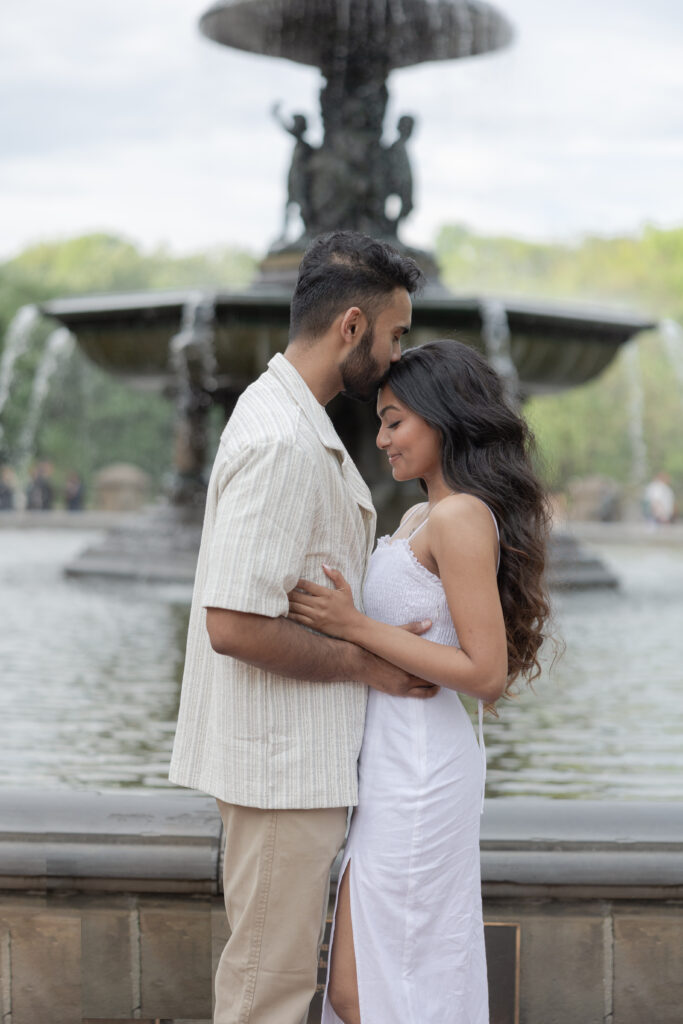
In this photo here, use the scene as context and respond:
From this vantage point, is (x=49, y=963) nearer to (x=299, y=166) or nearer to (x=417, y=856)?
(x=417, y=856)

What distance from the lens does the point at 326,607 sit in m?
2.18

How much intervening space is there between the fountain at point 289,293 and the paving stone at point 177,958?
8.37m

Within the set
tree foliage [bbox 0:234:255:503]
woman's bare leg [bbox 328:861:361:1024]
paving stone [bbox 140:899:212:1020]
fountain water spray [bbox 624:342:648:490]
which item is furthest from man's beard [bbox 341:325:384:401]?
fountain water spray [bbox 624:342:648:490]

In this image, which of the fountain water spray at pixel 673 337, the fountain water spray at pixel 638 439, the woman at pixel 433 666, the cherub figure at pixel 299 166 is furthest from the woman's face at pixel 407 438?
the fountain water spray at pixel 638 439

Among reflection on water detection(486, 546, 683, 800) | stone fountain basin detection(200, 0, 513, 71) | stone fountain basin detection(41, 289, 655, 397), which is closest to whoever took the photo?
reflection on water detection(486, 546, 683, 800)

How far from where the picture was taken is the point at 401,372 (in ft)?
7.68

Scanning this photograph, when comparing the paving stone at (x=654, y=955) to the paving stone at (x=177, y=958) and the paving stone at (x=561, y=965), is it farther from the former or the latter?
the paving stone at (x=177, y=958)

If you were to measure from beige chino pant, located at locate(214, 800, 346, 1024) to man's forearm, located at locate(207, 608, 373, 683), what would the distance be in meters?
0.26

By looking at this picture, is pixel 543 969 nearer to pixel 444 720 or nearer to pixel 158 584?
pixel 444 720

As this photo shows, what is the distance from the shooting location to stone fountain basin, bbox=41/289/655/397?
37.1ft

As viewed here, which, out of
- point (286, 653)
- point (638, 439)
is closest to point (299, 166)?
point (286, 653)

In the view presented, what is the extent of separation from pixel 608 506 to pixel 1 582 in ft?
60.1

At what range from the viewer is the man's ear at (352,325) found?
7.25ft

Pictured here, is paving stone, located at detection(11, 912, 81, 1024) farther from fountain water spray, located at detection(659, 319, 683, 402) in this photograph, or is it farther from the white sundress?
fountain water spray, located at detection(659, 319, 683, 402)
